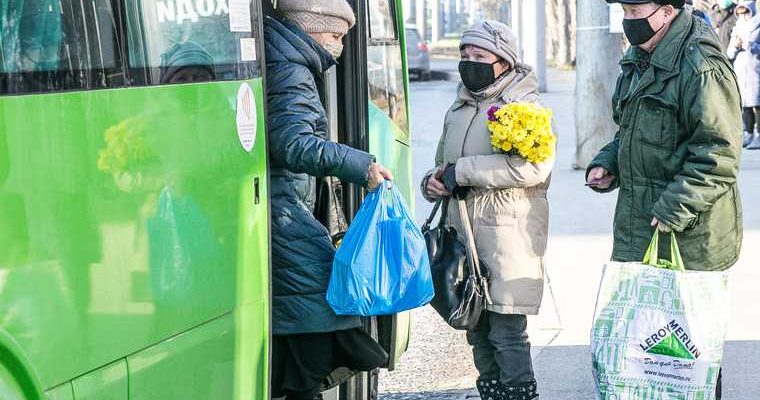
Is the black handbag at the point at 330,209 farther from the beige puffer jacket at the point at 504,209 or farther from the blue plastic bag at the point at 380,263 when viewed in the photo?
the blue plastic bag at the point at 380,263

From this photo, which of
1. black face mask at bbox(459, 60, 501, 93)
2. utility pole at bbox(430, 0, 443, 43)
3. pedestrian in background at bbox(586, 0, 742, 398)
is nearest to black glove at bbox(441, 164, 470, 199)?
black face mask at bbox(459, 60, 501, 93)

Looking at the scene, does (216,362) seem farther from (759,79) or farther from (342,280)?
(759,79)

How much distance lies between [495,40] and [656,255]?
108cm

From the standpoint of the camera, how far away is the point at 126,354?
3.31 metres

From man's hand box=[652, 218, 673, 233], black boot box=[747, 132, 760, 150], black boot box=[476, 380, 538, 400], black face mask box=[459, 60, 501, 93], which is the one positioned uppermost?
black face mask box=[459, 60, 501, 93]

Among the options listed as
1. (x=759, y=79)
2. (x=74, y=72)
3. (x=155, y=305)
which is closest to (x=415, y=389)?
(x=155, y=305)

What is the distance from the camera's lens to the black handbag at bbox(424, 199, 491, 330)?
5.15 metres

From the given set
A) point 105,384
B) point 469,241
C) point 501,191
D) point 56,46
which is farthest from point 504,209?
point 56,46

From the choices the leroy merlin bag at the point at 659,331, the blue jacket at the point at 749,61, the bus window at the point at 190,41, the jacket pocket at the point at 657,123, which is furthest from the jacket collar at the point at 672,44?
the blue jacket at the point at 749,61

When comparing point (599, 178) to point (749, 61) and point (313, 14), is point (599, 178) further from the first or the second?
point (749, 61)

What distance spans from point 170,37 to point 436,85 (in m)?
27.8

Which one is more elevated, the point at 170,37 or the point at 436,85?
the point at 170,37

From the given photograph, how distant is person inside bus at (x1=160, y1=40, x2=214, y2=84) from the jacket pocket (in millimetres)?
1694

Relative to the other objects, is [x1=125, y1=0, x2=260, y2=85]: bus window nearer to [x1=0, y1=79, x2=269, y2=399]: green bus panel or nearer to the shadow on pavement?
[x1=0, y1=79, x2=269, y2=399]: green bus panel
